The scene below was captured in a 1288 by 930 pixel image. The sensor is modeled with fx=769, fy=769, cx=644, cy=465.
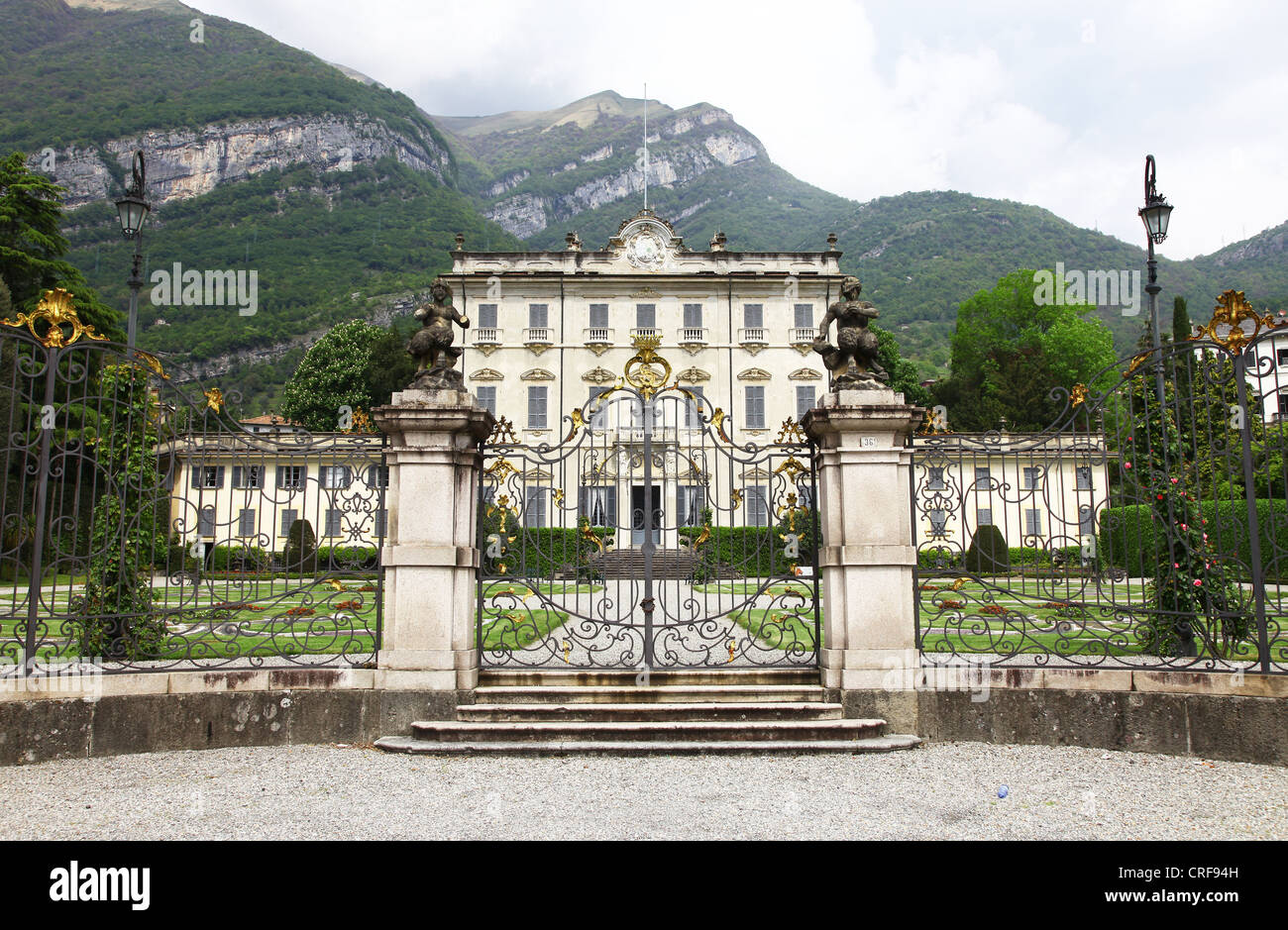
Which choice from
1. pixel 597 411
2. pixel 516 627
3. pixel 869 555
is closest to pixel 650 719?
pixel 516 627

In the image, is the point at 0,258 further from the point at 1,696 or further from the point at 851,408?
the point at 851,408

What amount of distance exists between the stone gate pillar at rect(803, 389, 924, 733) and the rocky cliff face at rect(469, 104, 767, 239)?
132447mm

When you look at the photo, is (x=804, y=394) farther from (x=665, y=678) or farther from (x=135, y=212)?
(x=665, y=678)

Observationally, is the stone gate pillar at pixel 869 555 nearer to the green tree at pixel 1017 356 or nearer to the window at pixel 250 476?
the window at pixel 250 476

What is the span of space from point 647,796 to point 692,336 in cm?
3442

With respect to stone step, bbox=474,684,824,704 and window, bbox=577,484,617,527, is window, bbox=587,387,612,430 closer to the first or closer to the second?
window, bbox=577,484,617,527

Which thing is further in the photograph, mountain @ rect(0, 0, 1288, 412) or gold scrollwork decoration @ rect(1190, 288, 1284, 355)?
mountain @ rect(0, 0, 1288, 412)

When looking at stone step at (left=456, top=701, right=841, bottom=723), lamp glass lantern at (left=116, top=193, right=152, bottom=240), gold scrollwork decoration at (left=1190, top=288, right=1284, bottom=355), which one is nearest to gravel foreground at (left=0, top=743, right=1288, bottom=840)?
stone step at (left=456, top=701, right=841, bottom=723)

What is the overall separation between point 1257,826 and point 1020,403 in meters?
41.0

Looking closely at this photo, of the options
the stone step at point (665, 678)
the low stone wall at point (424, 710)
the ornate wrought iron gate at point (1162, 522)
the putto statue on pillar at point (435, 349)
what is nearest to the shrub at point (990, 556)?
the ornate wrought iron gate at point (1162, 522)

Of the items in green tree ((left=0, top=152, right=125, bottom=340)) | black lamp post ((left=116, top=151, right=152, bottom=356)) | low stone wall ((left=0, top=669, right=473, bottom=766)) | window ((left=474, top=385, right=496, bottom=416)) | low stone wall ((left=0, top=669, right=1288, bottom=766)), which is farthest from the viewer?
window ((left=474, top=385, right=496, bottom=416))

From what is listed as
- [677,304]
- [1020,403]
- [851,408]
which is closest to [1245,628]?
[851,408]

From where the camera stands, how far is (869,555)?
6566 millimetres

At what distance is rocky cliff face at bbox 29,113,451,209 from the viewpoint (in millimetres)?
85375
